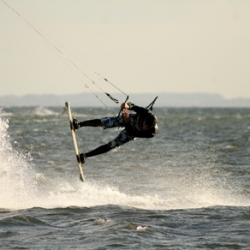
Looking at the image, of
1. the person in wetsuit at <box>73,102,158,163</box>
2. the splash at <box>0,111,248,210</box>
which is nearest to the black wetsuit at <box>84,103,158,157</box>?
the person in wetsuit at <box>73,102,158,163</box>

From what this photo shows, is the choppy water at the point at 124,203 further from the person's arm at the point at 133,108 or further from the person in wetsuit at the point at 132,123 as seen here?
the person's arm at the point at 133,108

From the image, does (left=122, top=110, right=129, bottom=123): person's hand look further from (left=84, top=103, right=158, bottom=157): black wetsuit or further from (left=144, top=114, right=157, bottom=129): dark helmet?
(left=144, top=114, right=157, bottom=129): dark helmet

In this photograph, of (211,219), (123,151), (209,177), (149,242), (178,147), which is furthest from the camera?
(178,147)

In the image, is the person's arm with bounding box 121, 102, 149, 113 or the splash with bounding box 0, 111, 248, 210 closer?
the person's arm with bounding box 121, 102, 149, 113

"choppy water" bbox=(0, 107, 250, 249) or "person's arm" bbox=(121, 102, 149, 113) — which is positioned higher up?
"person's arm" bbox=(121, 102, 149, 113)

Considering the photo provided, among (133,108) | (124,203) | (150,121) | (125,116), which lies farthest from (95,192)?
(150,121)

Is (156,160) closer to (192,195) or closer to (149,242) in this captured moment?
(192,195)

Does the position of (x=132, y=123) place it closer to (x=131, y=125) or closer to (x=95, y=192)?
(x=131, y=125)

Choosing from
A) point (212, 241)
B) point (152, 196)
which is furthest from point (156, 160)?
point (212, 241)

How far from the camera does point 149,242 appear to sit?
10953mm

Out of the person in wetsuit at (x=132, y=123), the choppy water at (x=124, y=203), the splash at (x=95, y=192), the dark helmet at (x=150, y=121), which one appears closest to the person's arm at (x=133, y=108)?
the person in wetsuit at (x=132, y=123)

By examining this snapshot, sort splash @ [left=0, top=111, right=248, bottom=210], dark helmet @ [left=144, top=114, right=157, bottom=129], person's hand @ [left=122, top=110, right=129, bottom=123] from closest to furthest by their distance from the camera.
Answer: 1. dark helmet @ [left=144, top=114, right=157, bottom=129]
2. person's hand @ [left=122, top=110, right=129, bottom=123]
3. splash @ [left=0, top=111, right=248, bottom=210]

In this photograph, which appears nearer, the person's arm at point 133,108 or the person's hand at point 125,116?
the person's arm at point 133,108

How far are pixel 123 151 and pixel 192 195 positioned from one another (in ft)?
44.0
